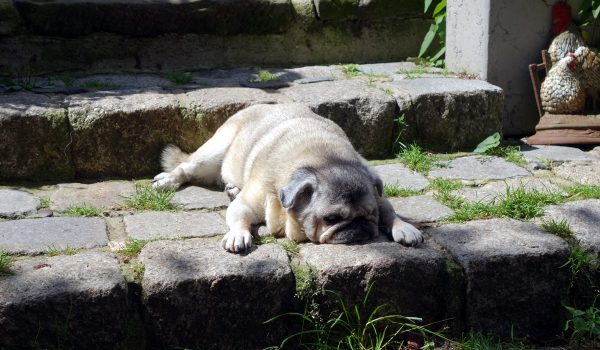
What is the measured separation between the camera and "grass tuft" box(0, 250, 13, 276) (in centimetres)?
371

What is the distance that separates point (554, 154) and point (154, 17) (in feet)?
12.3

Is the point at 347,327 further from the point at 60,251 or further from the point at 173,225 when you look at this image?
the point at 60,251

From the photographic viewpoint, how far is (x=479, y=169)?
18.8ft

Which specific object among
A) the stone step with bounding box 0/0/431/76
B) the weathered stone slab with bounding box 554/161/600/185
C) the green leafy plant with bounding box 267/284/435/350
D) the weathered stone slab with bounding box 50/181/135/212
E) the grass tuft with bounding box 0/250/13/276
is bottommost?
the green leafy plant with bounding box 267/284/435/350

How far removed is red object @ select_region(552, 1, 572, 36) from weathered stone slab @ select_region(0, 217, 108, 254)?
443 centimetres

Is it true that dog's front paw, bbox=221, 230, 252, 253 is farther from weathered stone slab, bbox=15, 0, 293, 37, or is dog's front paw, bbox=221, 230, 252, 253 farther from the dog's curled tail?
weathered stone slab, bbox=15, 0, 293, 37

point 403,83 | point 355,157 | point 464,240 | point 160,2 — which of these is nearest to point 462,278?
point 464,240

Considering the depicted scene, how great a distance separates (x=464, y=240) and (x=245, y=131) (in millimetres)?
1916

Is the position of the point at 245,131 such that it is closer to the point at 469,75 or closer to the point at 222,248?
the point at 222,248

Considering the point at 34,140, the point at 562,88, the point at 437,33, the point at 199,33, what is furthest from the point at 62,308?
the point at 437,33

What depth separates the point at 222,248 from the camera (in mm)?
4070

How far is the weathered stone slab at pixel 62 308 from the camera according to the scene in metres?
3.48

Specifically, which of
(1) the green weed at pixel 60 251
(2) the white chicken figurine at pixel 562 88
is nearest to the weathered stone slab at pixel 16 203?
(1) the green weed at pixel 60 251

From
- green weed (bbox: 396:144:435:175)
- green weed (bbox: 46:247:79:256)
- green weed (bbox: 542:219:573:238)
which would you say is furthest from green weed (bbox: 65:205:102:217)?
green weed (bbox: 542:219:573:238)
